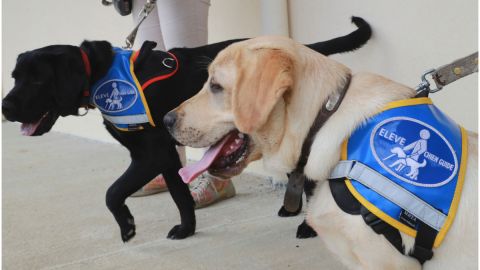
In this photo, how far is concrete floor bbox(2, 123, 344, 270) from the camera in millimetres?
2547

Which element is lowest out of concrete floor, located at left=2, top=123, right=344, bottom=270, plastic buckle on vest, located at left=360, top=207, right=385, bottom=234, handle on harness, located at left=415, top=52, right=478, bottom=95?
concrete floor, located at left=2, top=123, right=344, bottom=270

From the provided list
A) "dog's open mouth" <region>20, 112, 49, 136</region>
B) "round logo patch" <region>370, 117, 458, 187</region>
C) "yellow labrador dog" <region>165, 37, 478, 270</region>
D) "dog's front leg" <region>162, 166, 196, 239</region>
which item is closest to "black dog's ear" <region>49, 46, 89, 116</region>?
"dog's open mouth" <region>20, 112, 49, 136</region>

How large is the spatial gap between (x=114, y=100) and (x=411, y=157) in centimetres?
163

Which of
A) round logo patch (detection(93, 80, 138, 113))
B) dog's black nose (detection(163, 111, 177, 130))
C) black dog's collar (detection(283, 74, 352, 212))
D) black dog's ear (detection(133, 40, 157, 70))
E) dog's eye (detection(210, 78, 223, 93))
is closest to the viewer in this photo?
black dog's collar (detection(283, 74, 352, 212))

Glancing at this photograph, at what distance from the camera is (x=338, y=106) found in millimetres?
1542

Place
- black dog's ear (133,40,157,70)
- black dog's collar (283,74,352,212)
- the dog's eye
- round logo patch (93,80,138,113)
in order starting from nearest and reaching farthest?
1. black dog's collar (283,74,352,212)
2. the dog's eye
3. round logo patch (93,80,138,113)
4. black dog's ear (133,40,157,70)

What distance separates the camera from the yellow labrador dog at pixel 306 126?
1446 millimetres

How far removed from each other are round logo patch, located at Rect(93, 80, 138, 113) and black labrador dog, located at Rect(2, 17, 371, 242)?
0.23 ft

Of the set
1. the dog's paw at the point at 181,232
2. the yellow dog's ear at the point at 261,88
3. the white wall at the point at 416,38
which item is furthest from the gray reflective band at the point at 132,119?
the white wall at the point at 416,38

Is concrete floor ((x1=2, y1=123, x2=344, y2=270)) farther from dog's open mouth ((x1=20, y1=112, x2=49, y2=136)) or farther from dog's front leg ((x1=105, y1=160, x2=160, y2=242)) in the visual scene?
dog's open mouth ((x1=20, y1=112, x2=49, y2=136))

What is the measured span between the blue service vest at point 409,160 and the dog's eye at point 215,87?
50 cm

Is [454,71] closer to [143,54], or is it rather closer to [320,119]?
[320,119]

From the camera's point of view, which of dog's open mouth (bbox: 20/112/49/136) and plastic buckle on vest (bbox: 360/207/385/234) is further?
dog's open mouth (bbox: 20/112/49/136)

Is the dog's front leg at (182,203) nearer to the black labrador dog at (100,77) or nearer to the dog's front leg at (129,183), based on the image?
the black labrador dog at (100,77)
